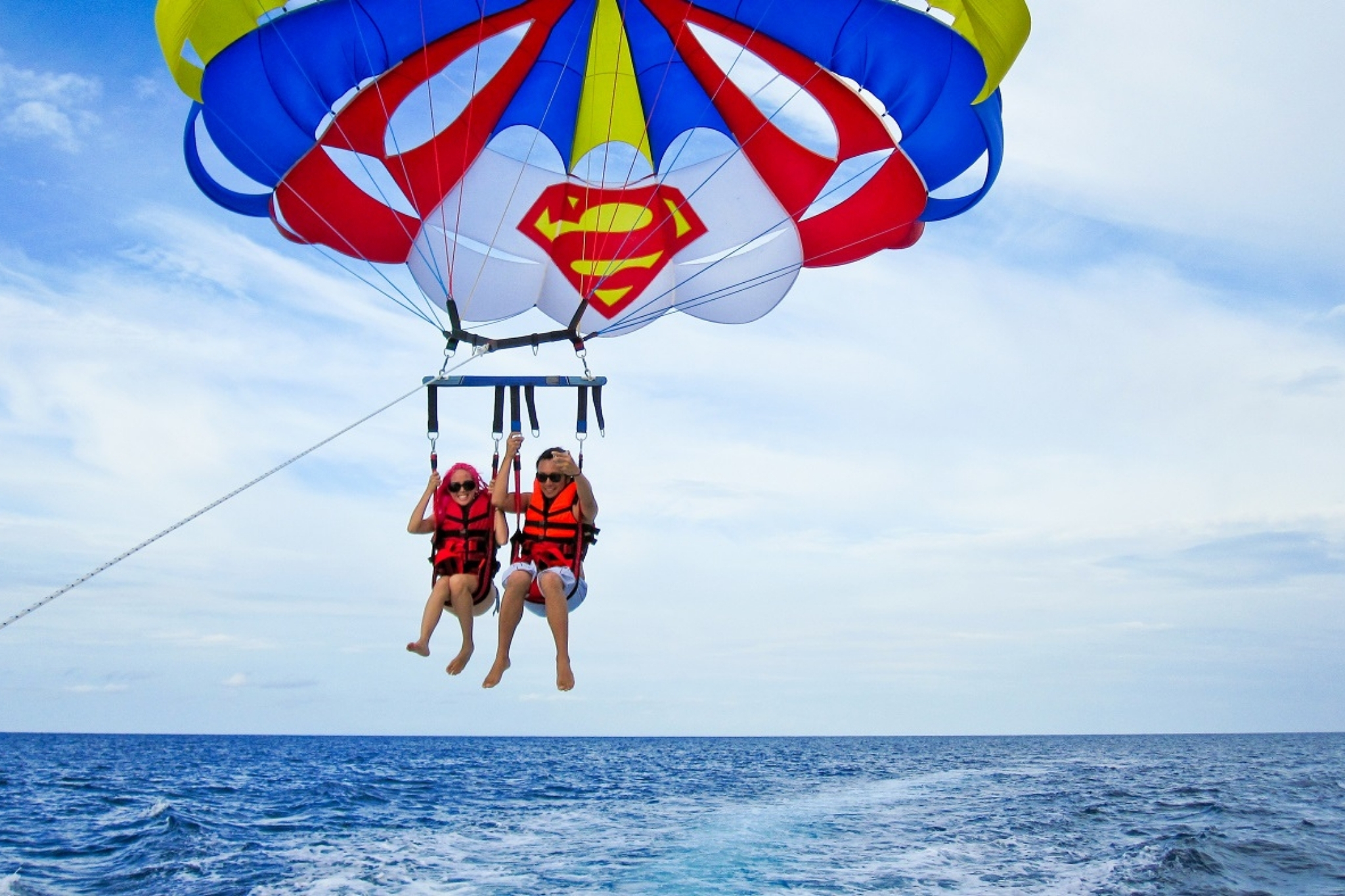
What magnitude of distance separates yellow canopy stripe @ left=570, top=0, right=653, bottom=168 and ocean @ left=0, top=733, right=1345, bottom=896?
304 inches

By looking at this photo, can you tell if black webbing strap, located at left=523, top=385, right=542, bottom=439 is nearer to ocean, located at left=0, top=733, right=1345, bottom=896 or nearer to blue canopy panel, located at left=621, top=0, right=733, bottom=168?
blue canopy panel, located at left=621, top=0, right=733, bottom=168

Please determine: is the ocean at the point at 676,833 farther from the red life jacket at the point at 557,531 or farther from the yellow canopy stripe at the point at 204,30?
the yellow canopy stripe at the point at 204,30

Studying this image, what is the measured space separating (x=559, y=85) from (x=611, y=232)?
1.13 meters

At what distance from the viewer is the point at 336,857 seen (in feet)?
46.9

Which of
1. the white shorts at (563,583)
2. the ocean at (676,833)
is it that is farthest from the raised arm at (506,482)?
the ocean at (676,833)

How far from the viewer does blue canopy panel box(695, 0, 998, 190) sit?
6.94 m

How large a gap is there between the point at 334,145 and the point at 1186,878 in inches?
461

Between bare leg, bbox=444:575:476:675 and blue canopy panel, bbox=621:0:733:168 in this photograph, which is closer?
bare leg, bbox=444:575:476:675

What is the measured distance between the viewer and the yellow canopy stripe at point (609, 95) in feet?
25.7

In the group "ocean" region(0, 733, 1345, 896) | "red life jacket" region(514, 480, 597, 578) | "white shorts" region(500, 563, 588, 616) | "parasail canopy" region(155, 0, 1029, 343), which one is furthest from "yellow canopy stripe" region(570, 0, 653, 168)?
"ocean" region(0, 733, 1345, 896)

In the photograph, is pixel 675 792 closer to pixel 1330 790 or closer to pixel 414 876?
pixel 414 876

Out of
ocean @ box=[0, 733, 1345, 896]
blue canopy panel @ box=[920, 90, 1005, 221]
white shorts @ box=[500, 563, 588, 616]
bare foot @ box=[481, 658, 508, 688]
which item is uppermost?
blue canopy panel @ box=[920, 90, 1005, 221]

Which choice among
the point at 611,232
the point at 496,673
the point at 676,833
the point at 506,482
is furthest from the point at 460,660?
the point at 676,833

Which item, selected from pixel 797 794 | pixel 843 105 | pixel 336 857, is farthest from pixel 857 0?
pixel 797 794
